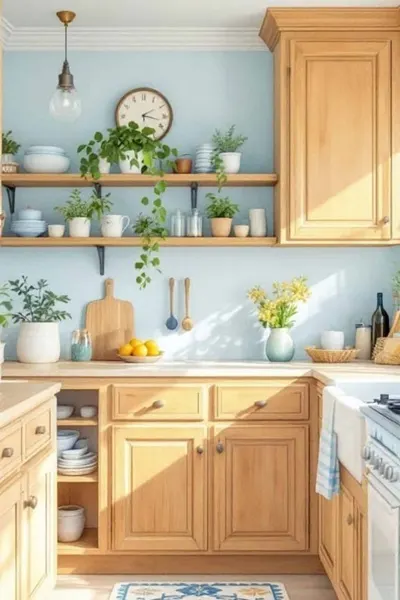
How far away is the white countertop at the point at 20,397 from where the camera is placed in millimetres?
2279

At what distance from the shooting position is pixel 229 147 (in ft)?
13.2

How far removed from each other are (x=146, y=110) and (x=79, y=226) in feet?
2.29

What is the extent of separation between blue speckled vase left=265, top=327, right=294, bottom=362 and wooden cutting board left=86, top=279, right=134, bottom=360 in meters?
0.72

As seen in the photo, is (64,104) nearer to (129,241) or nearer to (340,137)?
(129,241)

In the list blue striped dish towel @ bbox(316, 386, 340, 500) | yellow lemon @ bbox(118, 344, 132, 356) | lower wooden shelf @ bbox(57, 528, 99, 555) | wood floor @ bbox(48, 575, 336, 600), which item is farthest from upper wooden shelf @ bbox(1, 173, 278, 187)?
wood floor @ bbox(48, 575, 336, 600)

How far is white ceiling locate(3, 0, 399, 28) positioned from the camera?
3.72 meters

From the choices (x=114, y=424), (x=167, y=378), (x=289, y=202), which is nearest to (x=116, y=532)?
(x=114, y=424)

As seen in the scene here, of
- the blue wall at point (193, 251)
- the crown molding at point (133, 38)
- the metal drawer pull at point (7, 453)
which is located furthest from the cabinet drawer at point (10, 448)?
the crown molding at point (133, 38)

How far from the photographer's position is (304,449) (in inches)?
141

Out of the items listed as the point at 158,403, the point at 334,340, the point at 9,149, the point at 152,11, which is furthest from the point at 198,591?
the point at 152,11

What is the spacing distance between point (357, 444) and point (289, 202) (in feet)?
5.23

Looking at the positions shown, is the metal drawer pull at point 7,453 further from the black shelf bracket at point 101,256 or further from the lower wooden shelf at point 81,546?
the black shelf bracket at point 101,256

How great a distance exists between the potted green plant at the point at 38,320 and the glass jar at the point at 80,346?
82 mm

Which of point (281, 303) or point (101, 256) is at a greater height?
point (101, 256)
